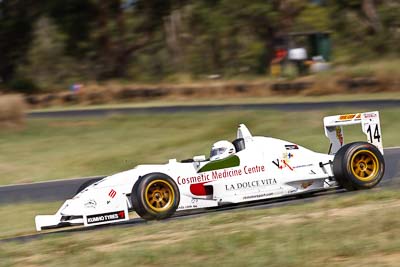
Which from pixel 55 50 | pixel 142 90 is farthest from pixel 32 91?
pixel 55 50

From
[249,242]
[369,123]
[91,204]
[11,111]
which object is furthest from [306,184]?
[11,111]

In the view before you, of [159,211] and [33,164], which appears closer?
[159,211]

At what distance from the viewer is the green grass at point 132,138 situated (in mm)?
18375

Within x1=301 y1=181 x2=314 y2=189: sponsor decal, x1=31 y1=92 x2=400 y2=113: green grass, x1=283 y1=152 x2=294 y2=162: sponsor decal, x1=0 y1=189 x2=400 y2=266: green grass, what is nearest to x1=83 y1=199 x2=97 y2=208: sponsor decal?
x1=0 y1=189 x2=400 y2=266: green grass

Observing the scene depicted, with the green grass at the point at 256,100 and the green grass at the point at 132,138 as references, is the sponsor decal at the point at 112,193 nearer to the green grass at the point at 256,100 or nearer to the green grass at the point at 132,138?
the green grass at the point at 132,138

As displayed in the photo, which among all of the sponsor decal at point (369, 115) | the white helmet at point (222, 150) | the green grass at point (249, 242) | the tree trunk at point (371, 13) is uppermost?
the tree trunk at point (371, 13)

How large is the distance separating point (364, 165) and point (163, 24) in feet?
102

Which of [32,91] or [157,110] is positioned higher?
[32,91]

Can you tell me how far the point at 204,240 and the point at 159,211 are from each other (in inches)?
97.7

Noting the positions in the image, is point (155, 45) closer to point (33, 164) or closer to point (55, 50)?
point (55, 50)

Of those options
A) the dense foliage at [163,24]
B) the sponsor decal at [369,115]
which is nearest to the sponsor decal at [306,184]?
the sponsor decal at [369,115]

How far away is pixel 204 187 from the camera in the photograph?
10609mm

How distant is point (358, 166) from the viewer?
A: 1098cm

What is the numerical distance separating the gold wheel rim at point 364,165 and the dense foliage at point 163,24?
2453 centimetres
